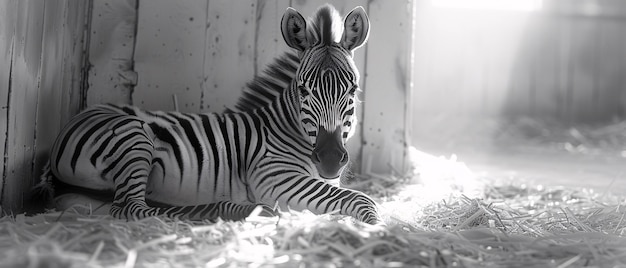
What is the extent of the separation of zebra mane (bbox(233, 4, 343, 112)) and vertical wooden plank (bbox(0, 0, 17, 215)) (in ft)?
5.15

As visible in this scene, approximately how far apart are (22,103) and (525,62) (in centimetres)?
1120

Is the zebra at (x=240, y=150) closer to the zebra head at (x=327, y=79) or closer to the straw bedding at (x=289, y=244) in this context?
the zebra head at (x=327, y=79)

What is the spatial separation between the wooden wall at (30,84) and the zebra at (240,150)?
0.68 ft

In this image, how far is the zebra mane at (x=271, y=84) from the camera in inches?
187

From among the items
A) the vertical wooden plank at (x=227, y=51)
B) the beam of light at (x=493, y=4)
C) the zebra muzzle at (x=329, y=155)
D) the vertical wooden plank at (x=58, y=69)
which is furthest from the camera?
the beam of light at (x=493, y=4)

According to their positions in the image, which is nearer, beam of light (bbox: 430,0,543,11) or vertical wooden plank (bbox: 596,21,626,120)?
beam of light (bbox: 430,0,543,11)

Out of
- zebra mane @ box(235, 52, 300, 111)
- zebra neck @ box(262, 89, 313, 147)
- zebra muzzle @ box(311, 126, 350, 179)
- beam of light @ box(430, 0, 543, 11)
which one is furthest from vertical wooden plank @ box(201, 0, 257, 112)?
beam of light @ box(430, 0, 543, 11)

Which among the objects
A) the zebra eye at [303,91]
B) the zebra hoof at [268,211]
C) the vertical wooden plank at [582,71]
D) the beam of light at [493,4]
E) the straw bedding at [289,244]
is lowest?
the straw bedding at [289,244]

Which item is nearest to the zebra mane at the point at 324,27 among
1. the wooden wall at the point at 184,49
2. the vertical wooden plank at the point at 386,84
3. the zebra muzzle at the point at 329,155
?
the zebra muzzle at the point at 329,155

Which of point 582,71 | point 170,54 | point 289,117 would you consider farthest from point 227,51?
point 582,71

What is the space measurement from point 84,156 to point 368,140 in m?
2.82

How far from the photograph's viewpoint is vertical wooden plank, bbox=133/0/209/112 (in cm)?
559

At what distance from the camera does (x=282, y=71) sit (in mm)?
4770

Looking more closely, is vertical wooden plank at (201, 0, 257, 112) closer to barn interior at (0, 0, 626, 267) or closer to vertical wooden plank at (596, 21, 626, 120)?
barn interior at (0, 0, 626, 267)
